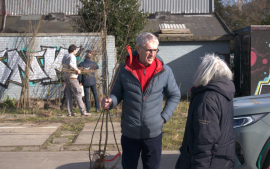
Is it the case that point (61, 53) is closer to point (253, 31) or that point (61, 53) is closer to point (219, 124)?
point (253, 31)

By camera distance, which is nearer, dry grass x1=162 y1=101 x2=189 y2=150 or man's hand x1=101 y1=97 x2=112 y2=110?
man's hand x1=101 y1=97 x2=112 y2=110

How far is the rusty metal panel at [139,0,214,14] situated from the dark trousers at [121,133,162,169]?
15413 mm

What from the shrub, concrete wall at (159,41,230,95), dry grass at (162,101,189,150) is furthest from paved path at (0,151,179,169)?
concrete wall at (159,41,230,95)

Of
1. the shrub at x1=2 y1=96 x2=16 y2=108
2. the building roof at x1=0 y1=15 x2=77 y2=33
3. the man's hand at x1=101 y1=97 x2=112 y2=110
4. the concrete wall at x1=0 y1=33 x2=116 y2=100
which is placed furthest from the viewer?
the building roof at x1=0 y1=15 x2=77 y2=33

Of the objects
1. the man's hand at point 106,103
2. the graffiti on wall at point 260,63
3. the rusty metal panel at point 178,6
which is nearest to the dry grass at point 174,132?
the man's hand at point 106,103

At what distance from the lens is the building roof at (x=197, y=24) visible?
1307 centimetres

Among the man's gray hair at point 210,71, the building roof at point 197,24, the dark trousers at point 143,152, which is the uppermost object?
the building roof at point 197,24

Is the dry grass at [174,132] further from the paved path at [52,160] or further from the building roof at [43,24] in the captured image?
the building roof at [43,24]

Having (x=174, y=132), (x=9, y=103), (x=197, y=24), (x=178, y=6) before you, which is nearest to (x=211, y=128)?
(x=174, y=132)

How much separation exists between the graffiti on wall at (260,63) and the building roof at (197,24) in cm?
237

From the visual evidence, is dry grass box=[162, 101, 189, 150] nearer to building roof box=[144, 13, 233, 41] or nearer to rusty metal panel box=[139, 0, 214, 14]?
building roof box=[144, 13, 233, 41]

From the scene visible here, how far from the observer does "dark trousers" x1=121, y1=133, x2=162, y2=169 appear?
10.3ft

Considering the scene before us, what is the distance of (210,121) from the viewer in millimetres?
2502

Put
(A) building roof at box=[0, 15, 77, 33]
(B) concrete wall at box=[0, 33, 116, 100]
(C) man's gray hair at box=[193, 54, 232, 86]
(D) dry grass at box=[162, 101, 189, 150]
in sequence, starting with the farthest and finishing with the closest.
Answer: (A) building roof at box=[0, 15, 77, 33]
(B) concrete wall at box=[0, 33, 116, 100]
(D) dry grass at box=[162, 101, 189, 150]
(C) man's gray hair at box=[193, 54, 232, 86]
